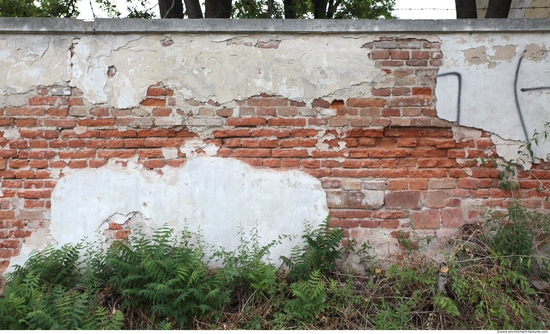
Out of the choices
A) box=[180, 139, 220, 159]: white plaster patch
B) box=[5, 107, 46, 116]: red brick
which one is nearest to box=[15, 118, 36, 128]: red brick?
box=[5, 107, 46, 116]: red brick

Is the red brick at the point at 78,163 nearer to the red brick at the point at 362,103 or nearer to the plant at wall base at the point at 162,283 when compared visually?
the plant at wall base at the point at 162,283

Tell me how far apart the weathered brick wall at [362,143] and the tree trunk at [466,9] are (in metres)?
3.79

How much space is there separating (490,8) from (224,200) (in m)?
5.54

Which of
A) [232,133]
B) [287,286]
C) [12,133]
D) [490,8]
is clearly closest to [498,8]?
[490,8]

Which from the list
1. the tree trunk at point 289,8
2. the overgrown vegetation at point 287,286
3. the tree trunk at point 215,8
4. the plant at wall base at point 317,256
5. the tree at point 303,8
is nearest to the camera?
the overgrown vegetation at point 287,286

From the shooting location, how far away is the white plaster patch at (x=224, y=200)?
4.14 metres

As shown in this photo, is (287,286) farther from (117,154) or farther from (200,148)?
(117,154)

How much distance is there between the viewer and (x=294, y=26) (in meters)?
4.14

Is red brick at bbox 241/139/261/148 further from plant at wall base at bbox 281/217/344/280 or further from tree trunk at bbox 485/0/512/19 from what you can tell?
tree trunk at bbox 485/0/512/19

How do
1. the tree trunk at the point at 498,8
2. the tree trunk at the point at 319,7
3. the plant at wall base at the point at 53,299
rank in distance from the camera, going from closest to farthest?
the plant at wall base at the point at 53,299
the tree trunk at the point at 498,8
the tree trunk at the point at 319,7

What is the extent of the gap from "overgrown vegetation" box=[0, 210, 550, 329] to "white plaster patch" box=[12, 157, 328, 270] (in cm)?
13

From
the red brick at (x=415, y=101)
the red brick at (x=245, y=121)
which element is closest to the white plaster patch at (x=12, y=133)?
the red brick at (x=245, y=121)

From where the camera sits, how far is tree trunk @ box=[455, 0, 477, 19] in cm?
737

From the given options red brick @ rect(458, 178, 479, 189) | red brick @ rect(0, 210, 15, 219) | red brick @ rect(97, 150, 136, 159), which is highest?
red brick @ rect(97, 150, 136, 159)
